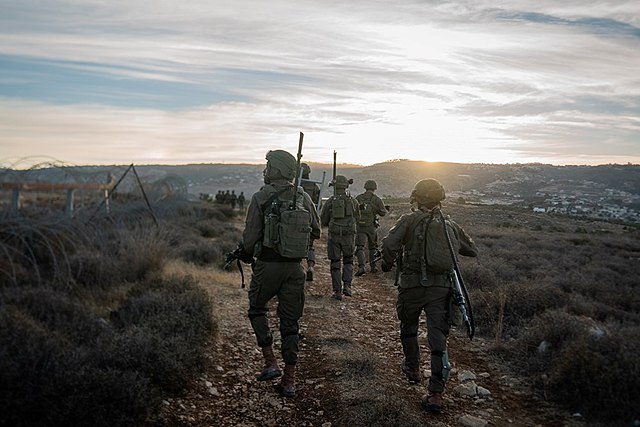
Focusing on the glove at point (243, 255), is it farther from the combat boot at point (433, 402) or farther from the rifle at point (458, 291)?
the combat boot at point (433, 402)

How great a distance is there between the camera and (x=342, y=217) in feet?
30.0

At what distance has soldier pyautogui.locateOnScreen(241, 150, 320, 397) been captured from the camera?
4809 mm

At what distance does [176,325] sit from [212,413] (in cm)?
161

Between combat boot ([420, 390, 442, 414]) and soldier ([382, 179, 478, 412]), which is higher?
soldier ([382, 179, 478, 412])

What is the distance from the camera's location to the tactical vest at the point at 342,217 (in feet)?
30.0

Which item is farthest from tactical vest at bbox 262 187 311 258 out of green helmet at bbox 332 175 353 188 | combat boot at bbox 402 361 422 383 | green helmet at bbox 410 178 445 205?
green helmet at bbox 332 175 353 188

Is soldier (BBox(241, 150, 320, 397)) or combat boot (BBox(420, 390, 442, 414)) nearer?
combat boot (BBox(420, 390, 442, 414))

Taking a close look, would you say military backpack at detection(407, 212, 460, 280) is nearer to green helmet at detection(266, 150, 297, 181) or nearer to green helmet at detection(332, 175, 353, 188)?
green helmet at detection(266, 150, 297, 181)

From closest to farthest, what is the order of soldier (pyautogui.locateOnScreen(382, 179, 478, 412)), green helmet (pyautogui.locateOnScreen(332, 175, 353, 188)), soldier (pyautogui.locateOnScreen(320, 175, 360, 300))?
soldier (pyautogui.locateOnScreen(382, 179, 478, 412)) < soldier (pyautogui.locateOnScreen(320, 175, 360, 300)) < green helmet (pyautogui.locateOnScreen(332, 175, 353, 188))

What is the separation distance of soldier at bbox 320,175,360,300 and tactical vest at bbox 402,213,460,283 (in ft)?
13.8

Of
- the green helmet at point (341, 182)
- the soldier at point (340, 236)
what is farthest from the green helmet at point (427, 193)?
the green helmet at point (341, 182)

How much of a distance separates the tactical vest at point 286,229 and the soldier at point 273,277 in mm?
34

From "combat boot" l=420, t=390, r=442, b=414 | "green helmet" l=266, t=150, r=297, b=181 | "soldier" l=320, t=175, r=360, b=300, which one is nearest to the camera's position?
"combat boot" l=420, t=390, r=442, b=414

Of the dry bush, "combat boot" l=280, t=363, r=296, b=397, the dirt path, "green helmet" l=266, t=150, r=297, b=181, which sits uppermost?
"green helmet" l=266, t=150, r=297, b=181
